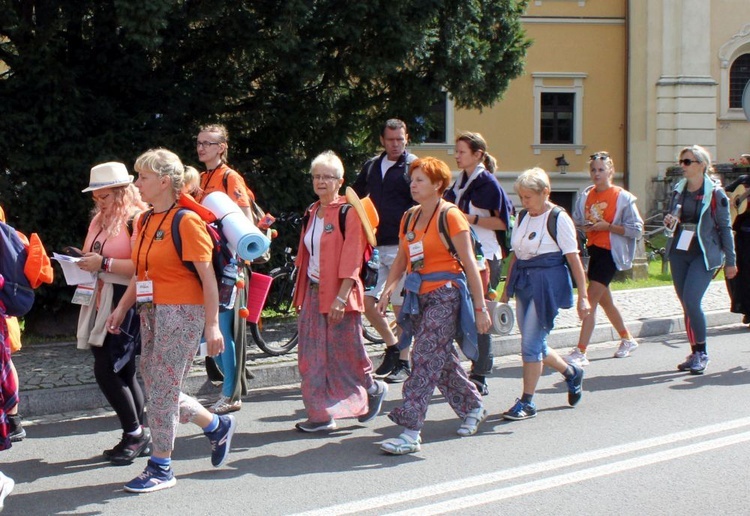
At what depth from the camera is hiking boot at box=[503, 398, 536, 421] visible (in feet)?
23.3

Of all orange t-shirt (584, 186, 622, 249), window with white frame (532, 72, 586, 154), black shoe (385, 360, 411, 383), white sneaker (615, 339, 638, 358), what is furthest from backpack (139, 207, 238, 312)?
window with white frame (532, 72, 586, 154)

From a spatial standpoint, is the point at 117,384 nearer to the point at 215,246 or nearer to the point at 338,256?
the point at 215,246

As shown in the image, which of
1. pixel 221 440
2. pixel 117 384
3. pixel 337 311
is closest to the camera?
pixel 221 440

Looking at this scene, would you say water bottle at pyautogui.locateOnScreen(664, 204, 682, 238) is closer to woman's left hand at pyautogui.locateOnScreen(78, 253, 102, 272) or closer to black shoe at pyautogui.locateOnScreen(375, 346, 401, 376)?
black shoe at pyautogui.locateOnScreen(375, 346, 401, 376)

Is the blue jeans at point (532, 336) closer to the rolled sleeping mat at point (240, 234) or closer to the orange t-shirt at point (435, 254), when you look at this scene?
the orange t-shirt at point (435, 254)

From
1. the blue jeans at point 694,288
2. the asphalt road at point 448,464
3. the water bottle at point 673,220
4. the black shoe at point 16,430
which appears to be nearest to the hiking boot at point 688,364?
the blue jeans at point 694,288

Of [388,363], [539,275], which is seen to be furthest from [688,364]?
[388,363]

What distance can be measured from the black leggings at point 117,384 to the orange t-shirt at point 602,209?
476cm

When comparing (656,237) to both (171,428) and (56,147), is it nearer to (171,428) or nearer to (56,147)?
(56,147)

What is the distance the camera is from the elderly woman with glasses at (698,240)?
8734 millimetres

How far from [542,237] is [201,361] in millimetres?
3422

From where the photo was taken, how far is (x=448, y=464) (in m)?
6.00

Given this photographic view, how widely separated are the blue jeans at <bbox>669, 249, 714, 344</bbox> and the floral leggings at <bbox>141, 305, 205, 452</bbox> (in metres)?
→ 4.95

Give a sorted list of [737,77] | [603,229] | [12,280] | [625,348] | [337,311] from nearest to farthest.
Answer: [12,280]
[337,311]
[603,229]
[625,348]
[737,77]
